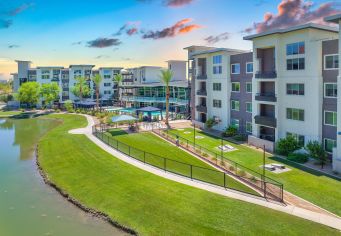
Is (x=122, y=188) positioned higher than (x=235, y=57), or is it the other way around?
(x=235, y=57)

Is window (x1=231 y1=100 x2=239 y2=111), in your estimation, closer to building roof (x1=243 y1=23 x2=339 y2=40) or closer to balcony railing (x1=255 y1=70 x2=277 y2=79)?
balcony railing (x1=255 y1=70 x2=277 y2=79)

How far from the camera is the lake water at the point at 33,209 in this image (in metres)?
20.8

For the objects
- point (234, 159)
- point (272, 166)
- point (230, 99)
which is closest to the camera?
point (272, 166)

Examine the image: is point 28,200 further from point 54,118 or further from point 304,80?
point 54,118

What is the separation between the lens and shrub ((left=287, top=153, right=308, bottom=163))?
33.2m

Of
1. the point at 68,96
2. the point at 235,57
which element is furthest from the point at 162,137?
the point at 68,96

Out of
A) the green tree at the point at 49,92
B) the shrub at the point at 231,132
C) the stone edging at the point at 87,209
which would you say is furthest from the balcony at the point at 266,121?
the green tree at the point at 49,92

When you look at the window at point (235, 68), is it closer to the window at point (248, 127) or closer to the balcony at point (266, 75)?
the balcony at point (266, 75)

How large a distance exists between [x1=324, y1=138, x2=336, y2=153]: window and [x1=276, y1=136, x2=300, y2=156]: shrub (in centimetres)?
286

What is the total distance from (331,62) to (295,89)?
17.0 ft

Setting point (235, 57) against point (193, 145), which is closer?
point (193, 145)

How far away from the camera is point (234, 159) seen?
3447cm

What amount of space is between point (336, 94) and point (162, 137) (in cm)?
2334

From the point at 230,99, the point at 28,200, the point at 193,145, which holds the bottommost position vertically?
the point at 28,200
